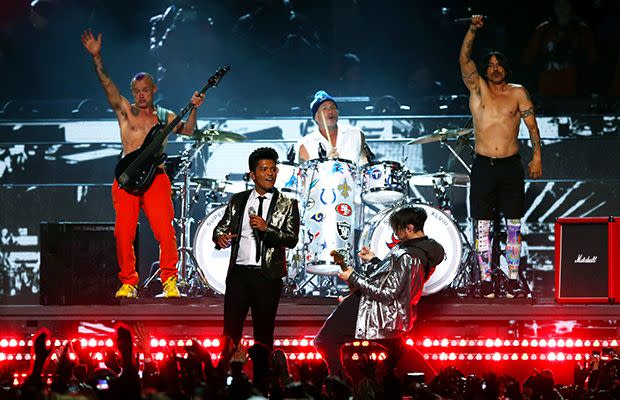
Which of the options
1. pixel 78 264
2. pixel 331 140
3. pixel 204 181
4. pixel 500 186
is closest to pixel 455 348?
pixel 500 186

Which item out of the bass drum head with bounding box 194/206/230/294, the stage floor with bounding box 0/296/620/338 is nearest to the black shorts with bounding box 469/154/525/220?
the stage floor with bounding box 0/296/620/338

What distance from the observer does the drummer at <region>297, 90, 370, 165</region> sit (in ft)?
34.0

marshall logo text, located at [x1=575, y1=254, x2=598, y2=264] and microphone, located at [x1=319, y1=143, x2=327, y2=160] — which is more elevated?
microphone, located at [x1=319, y1=143, x2=327, y2=160]

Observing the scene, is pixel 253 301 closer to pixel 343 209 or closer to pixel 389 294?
pixel 389 294

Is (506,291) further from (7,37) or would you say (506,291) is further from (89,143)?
(7,37)

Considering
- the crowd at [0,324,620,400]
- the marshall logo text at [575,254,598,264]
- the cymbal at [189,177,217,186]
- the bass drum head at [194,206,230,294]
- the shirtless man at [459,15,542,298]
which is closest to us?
the crowd at [0,324,620,400]

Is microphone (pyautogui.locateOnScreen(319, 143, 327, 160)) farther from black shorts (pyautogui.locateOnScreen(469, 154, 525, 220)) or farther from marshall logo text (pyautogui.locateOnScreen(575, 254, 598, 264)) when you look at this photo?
marshall logo text (pyautogui.locateOnScreen(575, 254, 598, 264))

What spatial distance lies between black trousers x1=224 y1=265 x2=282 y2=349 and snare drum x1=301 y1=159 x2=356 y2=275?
232cm

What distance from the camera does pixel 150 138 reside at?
29.3 feet

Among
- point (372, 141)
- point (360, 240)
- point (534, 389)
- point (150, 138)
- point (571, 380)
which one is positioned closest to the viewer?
point (534, 389)

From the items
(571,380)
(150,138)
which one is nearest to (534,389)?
(571,380)

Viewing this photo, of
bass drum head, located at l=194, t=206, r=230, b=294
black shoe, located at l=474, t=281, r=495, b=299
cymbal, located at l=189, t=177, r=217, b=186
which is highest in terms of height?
cymbal, located at l=189, t=177, r=217, b=186

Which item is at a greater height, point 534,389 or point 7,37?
point 7,37

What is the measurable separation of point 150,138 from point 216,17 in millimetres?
3735
